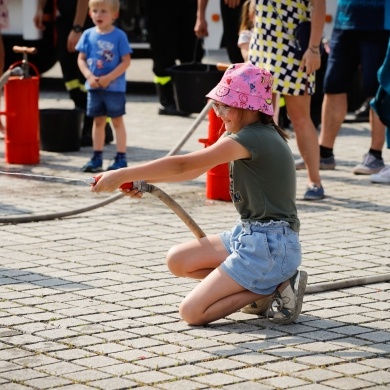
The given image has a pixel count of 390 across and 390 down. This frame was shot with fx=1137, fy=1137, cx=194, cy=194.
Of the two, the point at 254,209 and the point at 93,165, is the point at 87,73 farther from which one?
the point at 254,209

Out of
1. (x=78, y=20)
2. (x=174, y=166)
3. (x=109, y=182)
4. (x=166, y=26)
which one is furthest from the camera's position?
(x=166, y=26)

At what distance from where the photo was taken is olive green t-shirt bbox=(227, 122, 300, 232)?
521 centimetres

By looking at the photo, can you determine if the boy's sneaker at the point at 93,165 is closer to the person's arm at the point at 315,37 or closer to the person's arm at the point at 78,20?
the person's arm at the point at 78,20

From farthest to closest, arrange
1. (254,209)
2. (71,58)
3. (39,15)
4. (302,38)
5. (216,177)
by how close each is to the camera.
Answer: (39,15), (71,58), (216,177), (302,38), (254,209)

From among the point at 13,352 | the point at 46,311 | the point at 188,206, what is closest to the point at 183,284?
the point at 46,311

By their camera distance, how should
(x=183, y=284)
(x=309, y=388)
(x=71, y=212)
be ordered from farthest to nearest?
(x=71, y=212) < (x=183, y=284) < (x=309, y=388)

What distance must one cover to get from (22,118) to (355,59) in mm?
2876

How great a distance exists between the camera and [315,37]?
7.98 metres

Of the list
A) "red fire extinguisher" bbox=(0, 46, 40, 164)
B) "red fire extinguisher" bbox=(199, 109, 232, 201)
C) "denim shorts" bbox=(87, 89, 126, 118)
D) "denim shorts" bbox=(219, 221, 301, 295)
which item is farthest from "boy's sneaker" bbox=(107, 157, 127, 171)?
"denim shorts" bbox=(219, 221, 301, 295)

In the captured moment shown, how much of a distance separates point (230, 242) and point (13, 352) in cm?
127

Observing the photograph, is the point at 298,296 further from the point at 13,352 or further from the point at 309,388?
the point at 13,352

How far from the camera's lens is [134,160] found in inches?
395

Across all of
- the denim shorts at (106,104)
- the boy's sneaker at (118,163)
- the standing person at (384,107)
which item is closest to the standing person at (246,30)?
the denim shorts at (106,104)

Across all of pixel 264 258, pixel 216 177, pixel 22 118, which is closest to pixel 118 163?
pixel 22 118
